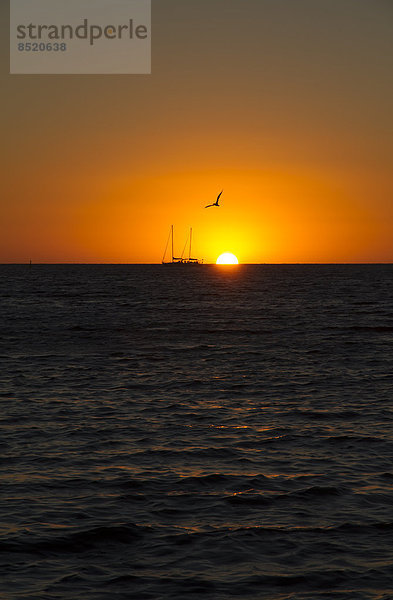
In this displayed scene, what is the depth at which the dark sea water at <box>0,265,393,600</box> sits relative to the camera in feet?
31.8

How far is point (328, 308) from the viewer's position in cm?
7281

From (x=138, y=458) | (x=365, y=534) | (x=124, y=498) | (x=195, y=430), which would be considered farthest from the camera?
(x=195, y=430)

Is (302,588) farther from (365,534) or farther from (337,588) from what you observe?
(365,534)

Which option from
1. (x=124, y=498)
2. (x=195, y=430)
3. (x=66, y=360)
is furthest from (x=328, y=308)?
(x=124, y=498)

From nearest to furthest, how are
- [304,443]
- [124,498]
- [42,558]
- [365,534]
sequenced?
1. [42,558]
2. [365,534]
3. [124,498]
4. [304,443]

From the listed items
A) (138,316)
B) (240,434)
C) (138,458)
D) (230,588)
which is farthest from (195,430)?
(138,316)

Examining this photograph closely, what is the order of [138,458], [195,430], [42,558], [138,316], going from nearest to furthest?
[42,558] → [138,458] → [195,430] → [138,316]

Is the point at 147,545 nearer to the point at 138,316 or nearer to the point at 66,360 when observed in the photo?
the point at 66,360

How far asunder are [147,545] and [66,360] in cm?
2250

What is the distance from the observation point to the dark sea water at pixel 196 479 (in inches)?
382

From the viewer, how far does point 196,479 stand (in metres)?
13.8

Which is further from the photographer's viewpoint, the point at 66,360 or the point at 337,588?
the point at 66,360

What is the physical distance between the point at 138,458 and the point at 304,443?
4.43 metres

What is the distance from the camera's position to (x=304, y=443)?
54.9 ft
